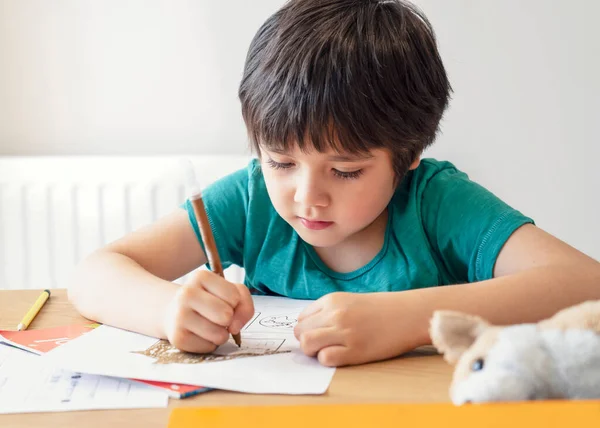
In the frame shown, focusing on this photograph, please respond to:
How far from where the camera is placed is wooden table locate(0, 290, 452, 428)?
538 millimetres

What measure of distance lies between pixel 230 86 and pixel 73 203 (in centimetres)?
45

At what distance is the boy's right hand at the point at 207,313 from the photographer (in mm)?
666

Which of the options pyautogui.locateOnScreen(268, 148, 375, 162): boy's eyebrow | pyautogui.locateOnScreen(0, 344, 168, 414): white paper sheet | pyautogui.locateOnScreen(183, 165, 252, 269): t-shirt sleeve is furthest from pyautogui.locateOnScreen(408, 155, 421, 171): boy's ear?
pyautogui.locateOnScreen(0, 344, 168, 414): white paper sheet

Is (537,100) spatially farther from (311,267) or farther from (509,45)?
(311,267)

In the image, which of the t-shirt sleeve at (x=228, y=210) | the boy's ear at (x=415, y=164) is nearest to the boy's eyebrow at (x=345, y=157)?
the boy's ear at (x=415, y=164)

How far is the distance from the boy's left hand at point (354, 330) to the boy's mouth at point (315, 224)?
0.16 metres

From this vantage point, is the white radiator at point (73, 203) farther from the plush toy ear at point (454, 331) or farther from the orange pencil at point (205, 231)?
the plush toy ear at point (454, 331)

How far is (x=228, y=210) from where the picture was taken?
1.02 meters

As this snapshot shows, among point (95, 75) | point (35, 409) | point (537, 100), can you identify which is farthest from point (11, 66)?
point (35, 409)

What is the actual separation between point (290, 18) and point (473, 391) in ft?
1.91

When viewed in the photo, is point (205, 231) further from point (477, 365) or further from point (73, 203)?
point (73, 203)

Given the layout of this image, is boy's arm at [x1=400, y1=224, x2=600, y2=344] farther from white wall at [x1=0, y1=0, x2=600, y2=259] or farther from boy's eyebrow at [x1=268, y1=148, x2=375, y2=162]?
white wall at [x1=0, y1=0, x2=600, y2=259]

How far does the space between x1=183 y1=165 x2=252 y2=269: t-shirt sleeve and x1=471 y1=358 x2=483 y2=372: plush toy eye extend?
0.63 meters

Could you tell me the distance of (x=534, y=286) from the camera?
29.0 inches
